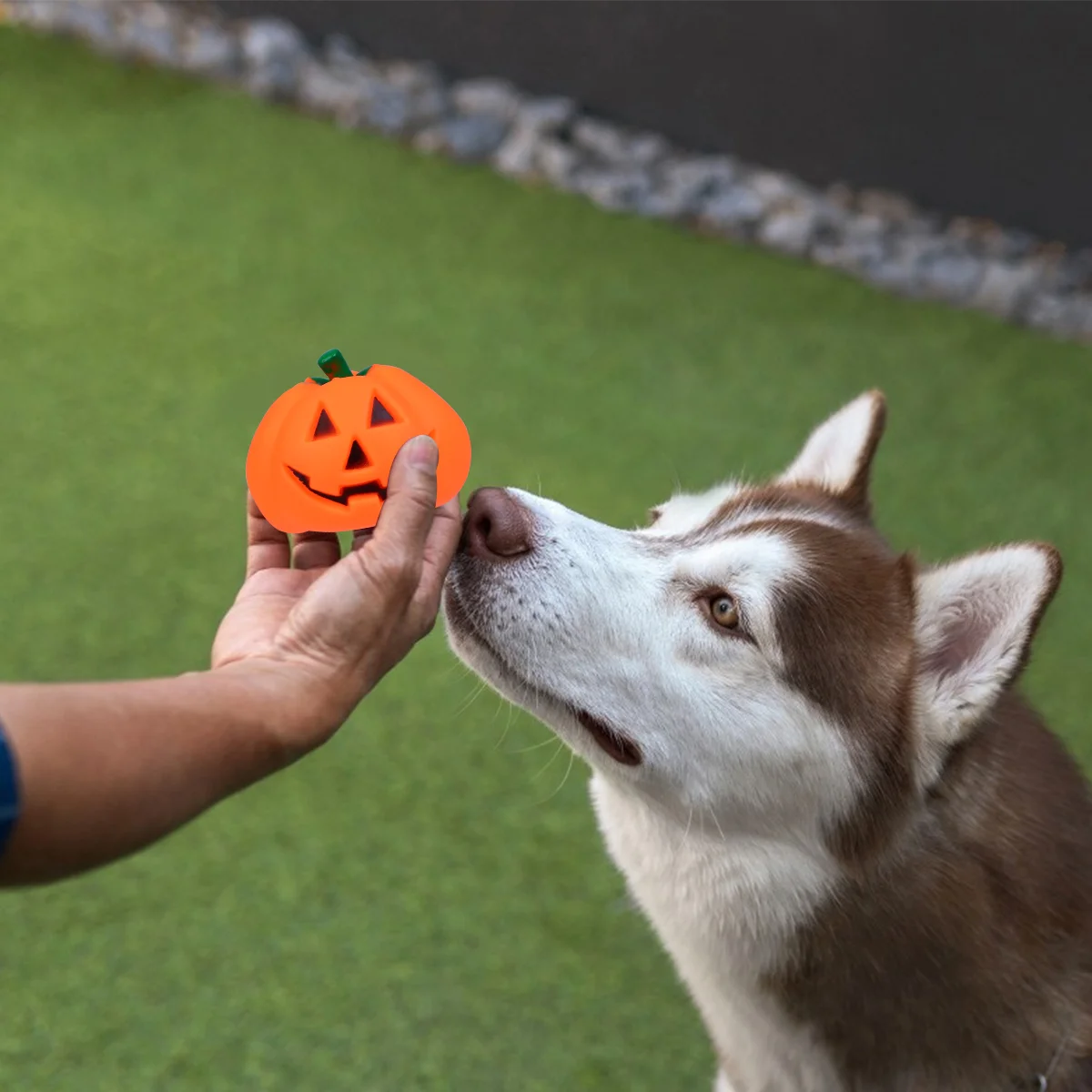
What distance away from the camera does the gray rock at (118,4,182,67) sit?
18.1 feet

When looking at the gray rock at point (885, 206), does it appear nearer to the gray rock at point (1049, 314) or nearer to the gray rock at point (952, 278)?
the gray rock at point (952, 278)

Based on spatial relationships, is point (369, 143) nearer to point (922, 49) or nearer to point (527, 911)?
point (922, 49)

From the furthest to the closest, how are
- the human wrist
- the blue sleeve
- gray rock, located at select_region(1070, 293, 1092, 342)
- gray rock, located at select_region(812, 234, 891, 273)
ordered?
gray rock, located at select_region(812, 234, 891, 273) < gray rock, located at select_region(1070, 293, 1092, 342) < the human wrist < the blue sleeve

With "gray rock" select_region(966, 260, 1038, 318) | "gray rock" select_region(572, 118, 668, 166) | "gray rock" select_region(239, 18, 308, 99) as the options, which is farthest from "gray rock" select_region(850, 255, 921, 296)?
"gray rock" select_region(239, 18, 308, 99)

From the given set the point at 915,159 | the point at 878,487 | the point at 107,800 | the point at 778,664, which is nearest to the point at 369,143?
the point at 915,159

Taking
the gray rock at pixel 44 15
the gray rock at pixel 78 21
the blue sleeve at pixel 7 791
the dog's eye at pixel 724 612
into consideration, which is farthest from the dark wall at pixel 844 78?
the blue sleeve at pixel 7 791

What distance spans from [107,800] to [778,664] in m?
0.92

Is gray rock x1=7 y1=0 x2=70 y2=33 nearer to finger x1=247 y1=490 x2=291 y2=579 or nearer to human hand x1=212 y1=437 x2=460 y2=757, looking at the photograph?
finger x1=247 y1=490 x2=291 y2=579

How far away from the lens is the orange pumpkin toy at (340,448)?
150 cm

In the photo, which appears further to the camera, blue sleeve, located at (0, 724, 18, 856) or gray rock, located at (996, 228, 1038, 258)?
gray rock, located at (996, 228, 1038, 258)

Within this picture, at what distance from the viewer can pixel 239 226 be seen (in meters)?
4.67

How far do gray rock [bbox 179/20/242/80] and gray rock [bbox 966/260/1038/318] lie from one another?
3487mm

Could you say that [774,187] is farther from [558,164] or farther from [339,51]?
[339,51]

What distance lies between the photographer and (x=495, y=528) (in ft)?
5.35
